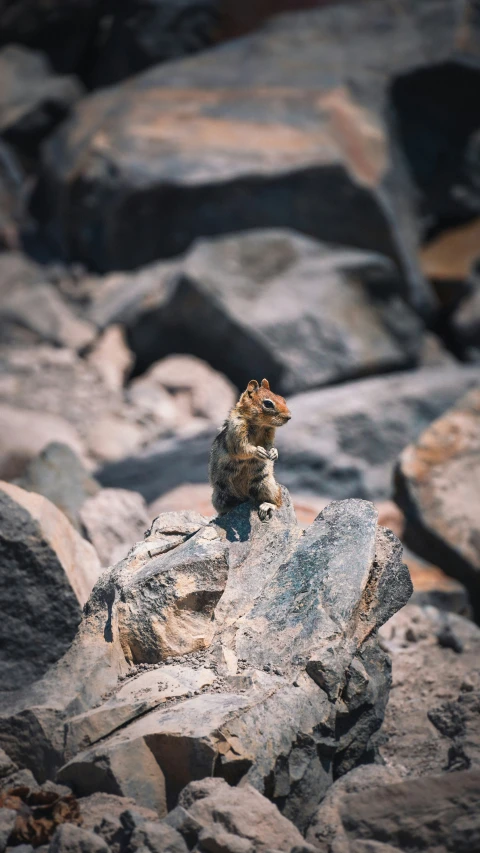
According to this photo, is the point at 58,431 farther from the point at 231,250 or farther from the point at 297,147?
the point at 297,147

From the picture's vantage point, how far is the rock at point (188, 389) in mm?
10273

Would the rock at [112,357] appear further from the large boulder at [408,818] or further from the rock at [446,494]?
the large boulder at [408,818]

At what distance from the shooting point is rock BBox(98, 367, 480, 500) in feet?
28.3

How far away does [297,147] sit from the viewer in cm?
1198

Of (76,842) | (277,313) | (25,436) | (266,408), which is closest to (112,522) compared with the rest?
(266,408)

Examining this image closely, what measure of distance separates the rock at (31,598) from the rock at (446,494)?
3842 millimetres

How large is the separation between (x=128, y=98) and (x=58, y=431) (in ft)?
21.7

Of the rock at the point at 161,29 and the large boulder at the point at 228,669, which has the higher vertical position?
the rock at the point at 161,29

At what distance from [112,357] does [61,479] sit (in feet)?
15.2

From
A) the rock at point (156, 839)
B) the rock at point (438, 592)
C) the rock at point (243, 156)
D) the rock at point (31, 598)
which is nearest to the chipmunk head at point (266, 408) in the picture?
the rock at point (31, 598)

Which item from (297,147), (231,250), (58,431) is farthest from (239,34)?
(58,431)

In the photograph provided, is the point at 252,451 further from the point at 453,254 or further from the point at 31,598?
the point at 453,254

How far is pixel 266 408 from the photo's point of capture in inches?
185

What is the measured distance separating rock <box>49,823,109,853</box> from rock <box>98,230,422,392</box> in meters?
7.59
